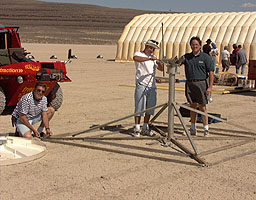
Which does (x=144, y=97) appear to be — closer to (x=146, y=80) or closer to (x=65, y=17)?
(x=146, y=80)

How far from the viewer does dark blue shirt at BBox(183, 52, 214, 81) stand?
7672 mm

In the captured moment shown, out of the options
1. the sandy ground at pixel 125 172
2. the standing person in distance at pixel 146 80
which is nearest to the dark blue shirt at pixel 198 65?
the standing person in distance at pixel 146 80

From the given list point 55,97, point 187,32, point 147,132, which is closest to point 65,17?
point 187,32

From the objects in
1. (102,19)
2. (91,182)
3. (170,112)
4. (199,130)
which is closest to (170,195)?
(91,182)

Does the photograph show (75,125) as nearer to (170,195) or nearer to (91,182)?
(91,182)

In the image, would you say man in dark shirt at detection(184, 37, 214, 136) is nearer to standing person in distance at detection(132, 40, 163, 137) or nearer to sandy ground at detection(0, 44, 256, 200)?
standing person in distance at detection(132, 40, 163, 137)

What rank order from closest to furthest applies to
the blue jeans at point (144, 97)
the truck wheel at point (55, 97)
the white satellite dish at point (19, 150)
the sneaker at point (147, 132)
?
1. the white satellite dish at point (19, 150)
2. the blue jeans at point (144, 97)
3. the sneaker at point (147, 132)
4. the truck wheel at point (55, 97)

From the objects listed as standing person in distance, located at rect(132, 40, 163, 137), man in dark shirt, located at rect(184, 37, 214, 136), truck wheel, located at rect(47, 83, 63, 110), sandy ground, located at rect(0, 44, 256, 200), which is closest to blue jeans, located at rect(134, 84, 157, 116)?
standing person in distance, located at rect(132, 40, 163, 137)

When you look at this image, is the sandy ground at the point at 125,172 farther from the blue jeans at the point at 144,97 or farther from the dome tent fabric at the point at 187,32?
the dome tent fabric at the point at 187,32

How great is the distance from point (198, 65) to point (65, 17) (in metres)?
115

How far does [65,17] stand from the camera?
391ft

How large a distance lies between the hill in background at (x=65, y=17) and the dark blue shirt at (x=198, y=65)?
8707cm

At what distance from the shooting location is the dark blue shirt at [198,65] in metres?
7.67

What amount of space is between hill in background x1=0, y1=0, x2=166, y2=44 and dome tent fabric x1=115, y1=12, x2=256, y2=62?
6529 centimetres
